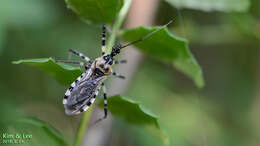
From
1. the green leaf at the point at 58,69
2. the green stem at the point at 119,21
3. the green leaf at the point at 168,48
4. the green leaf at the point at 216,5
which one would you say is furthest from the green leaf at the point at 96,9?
the green leaf at the point at 216,5

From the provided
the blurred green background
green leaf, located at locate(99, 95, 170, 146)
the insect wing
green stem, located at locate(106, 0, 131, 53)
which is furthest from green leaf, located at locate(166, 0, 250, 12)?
green leaf, located at locate(99, 95, 170, 146)

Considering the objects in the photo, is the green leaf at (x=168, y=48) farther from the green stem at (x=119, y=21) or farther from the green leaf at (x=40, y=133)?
the green leaf at (x=40, y=133)

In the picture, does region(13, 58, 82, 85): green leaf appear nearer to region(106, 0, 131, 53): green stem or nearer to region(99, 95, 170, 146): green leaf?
region(99, 95, 170, 146): green leaf

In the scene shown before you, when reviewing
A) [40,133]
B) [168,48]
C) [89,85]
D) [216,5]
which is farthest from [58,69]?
[216,5]

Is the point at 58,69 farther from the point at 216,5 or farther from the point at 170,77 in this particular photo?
the point at 170,77

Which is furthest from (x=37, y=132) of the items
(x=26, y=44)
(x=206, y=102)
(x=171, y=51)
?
(x=206, y=102)

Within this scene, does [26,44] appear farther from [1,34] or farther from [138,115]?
[138,115]

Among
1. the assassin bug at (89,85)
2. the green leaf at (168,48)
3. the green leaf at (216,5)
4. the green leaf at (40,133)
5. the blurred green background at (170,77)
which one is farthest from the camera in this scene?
the blurred green background at (170,77)
